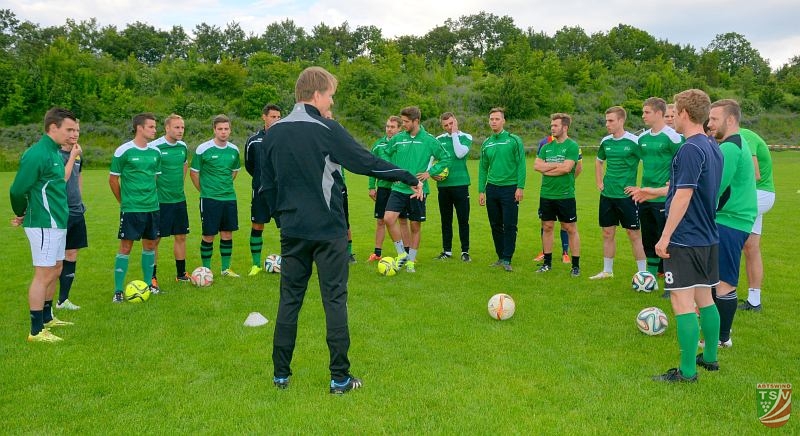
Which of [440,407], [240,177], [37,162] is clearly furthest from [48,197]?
[240,177]

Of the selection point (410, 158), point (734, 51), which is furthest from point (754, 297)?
point (734, 51)

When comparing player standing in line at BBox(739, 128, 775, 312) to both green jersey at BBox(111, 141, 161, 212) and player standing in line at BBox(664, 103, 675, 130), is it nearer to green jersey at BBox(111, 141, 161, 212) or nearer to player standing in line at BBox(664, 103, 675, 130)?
player standing in line at BBox(664, 103, 675, 130)

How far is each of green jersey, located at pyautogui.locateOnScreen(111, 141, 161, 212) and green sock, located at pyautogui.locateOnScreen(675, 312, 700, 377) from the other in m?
6.25

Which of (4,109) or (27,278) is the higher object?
(4,109)

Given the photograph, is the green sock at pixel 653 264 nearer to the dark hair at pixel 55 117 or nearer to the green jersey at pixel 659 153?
the green jersey at pixel 659 153

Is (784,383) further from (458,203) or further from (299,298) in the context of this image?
(458,203)

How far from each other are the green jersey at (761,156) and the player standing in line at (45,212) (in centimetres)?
703

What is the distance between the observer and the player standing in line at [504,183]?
363 inches

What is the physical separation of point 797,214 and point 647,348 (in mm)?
11622

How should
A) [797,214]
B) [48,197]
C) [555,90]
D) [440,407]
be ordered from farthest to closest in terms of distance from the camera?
1. [555,90]
2. [797,214]
3. [48,197]
4. [440,407]

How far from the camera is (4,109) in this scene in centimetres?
4453

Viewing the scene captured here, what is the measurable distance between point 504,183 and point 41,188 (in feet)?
20.5

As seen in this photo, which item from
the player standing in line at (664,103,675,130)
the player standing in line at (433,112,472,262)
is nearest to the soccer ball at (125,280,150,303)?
the player standing in line at (433,112,472,262)

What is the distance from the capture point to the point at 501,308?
6418mm
